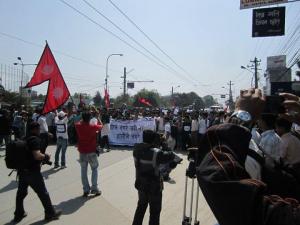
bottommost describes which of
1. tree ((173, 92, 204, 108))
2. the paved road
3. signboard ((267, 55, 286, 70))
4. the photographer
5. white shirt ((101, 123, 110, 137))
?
the paved road

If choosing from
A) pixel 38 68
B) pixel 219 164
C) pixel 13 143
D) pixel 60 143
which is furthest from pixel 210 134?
pixel 60 143

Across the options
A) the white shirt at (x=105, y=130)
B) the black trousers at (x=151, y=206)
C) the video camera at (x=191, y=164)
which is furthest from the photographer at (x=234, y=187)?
the white shirt at (x=105, y=130)

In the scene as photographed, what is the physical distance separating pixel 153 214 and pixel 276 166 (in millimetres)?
4056

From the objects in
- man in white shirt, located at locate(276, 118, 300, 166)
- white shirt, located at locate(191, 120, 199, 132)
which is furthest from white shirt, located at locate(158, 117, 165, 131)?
man in white shirt, located at locate(276, 118, 300, 166)

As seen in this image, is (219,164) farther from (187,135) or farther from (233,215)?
(187,135)

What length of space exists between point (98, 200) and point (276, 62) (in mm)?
56425

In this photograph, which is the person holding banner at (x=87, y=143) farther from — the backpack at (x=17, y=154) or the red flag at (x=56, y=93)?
the backpack at (x=17, y=154)

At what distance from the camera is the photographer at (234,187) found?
3.76 ft

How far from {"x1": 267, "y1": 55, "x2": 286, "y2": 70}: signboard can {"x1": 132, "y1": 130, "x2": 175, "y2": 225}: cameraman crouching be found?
185ft

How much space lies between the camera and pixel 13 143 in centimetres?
634

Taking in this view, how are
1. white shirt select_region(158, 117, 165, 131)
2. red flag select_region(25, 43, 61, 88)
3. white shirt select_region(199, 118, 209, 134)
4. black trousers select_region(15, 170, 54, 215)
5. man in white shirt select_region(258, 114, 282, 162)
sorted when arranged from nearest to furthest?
man in white shirt select_region(258, 114, 282, 162), black trousers select_region(15, 170, 54, 215), red flag select_region(25, 43, 61, 88), white shirt select_region(199, 118, 209, 134), white shirt select_region(158, 117, 165, 131)

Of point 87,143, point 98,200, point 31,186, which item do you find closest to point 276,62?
point 87,143

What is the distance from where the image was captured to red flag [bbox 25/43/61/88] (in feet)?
30.7

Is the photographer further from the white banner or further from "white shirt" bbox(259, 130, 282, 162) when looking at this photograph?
the white banner
